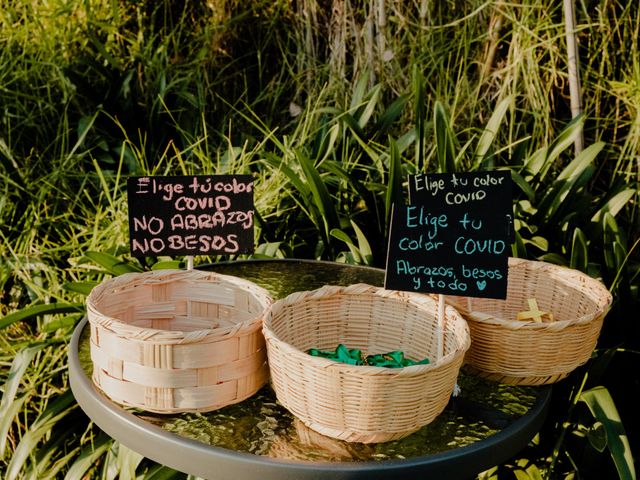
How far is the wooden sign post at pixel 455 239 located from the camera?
3.55ft

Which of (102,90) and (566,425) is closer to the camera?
(566,425)

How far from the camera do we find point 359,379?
91cm

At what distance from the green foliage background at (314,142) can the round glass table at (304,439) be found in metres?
0.36

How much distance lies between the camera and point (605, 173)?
100.0 inches

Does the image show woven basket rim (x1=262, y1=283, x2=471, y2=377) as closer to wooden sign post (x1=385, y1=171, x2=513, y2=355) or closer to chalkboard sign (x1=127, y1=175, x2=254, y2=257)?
wooden sign post (x1=385, y1=171, x2=513, y2=355)

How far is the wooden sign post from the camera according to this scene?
1082mm

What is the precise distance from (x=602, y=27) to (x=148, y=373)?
209 centimetres

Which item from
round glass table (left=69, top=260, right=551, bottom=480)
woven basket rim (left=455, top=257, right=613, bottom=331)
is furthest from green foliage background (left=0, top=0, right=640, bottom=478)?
round glass table (left=69, top=260, right=551, bottom=480)

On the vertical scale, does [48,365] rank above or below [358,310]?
below

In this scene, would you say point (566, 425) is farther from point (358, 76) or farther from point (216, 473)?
point (358, 76)

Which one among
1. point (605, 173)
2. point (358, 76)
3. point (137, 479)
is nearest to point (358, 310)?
point (137, 479)

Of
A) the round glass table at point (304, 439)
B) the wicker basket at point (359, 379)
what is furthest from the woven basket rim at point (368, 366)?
the round glass table at point (304, 439)

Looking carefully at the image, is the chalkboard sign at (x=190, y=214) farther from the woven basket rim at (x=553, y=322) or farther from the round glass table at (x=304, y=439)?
the woven basket rim at (x=553, y=322)

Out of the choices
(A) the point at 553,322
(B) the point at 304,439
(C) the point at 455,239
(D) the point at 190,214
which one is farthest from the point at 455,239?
(D) the point at 190,214
